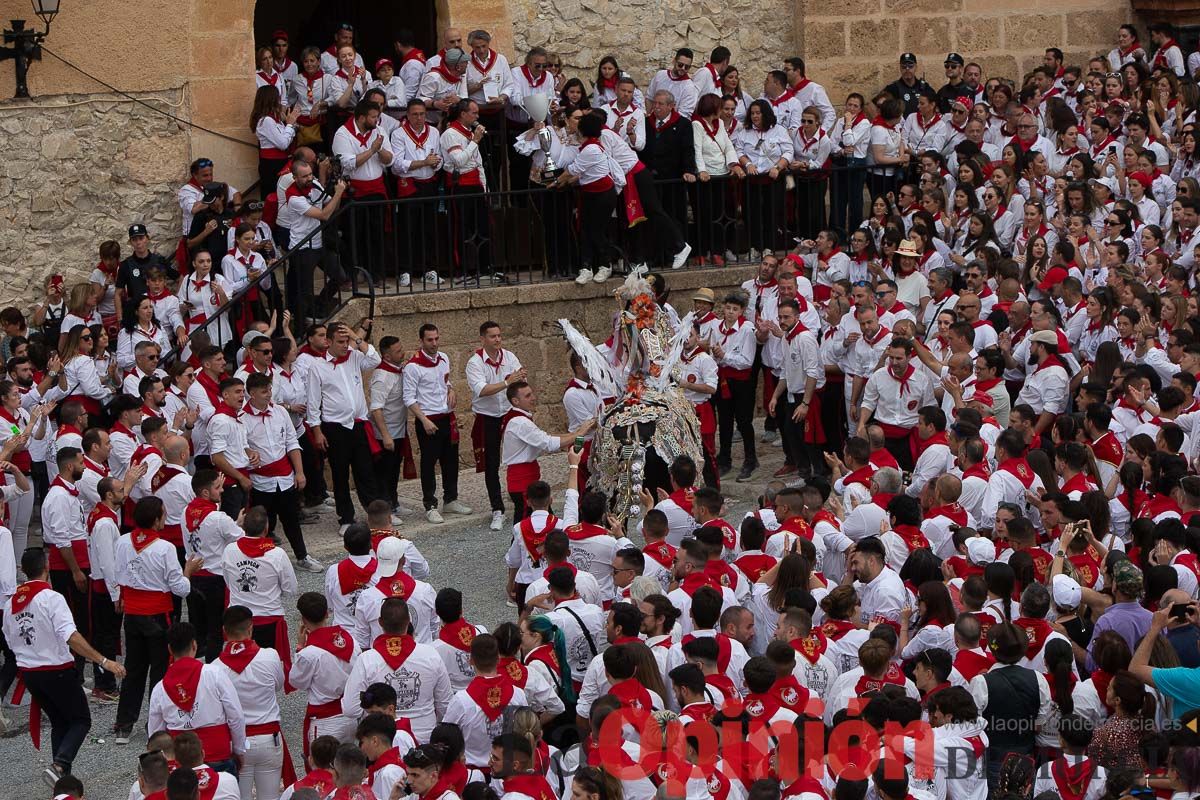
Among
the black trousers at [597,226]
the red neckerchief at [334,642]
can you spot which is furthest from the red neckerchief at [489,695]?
the black trousers at [597,226]

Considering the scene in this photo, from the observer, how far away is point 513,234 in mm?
16172

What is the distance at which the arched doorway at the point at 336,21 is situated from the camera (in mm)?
19078

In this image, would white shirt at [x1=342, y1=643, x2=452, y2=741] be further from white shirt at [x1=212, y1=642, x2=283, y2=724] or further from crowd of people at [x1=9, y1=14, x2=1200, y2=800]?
white shirt at [x1=212, y1=642, x2=283, y2=724]

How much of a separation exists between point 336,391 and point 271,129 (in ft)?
11.5

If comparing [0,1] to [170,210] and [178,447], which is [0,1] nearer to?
[170,210]

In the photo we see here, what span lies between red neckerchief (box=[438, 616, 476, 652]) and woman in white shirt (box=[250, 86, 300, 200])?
25.6 feet

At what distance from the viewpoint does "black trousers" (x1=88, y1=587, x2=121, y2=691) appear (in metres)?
11.3

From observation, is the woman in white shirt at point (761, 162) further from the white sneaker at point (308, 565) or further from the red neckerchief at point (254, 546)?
the red neckerchief at point (254, 546)

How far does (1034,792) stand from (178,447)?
599cm

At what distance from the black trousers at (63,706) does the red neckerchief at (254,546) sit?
3.84ft

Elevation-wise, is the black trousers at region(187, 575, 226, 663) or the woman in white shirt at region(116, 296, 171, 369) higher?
the woman in white shirt at region(116, 296, 171, 369)

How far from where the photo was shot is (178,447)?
37.5ft

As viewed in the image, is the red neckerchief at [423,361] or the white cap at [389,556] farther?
the red neckerchief at [423,361]

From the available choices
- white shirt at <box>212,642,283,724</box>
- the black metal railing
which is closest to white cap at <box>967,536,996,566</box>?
white shirt at <box>212,642,283,724</box>
